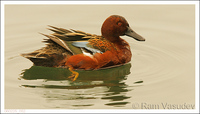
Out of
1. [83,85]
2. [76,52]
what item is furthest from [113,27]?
[83,85]

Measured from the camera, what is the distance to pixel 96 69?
13055 millimetres

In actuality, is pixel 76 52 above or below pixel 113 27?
below

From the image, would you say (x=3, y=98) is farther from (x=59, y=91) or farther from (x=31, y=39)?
(x=31, y=39)

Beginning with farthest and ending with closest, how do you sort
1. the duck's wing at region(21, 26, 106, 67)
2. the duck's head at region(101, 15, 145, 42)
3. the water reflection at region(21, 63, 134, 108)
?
the duck's head at region(101, 15, 145, 42) < the duck's wing at region(21, 26, 106, 67) < the water reflection at region(21, 63, 134, 108)

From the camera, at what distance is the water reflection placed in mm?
11422

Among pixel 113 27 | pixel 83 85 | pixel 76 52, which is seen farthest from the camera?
pixel 113 27

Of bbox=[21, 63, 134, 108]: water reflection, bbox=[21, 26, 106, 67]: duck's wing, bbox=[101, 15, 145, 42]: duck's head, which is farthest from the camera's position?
bbox=[101, 15, 145, 42]: duck's head

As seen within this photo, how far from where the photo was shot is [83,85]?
12.2 m

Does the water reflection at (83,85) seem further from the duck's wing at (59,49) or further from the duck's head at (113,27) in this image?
the duck's head at (113,27)

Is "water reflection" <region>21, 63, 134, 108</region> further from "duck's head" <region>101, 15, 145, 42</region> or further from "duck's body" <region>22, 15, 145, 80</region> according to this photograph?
"duck's head" <region>101, 15, 145, 42</region>

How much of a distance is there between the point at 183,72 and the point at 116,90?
2115 mm

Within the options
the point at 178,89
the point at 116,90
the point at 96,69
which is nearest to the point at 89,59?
the point at 96,69

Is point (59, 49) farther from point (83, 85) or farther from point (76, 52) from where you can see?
point (83, 85)

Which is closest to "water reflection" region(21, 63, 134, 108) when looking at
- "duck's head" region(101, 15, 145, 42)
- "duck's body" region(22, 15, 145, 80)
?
"duck's body" region(22, 15, 145, 80)
